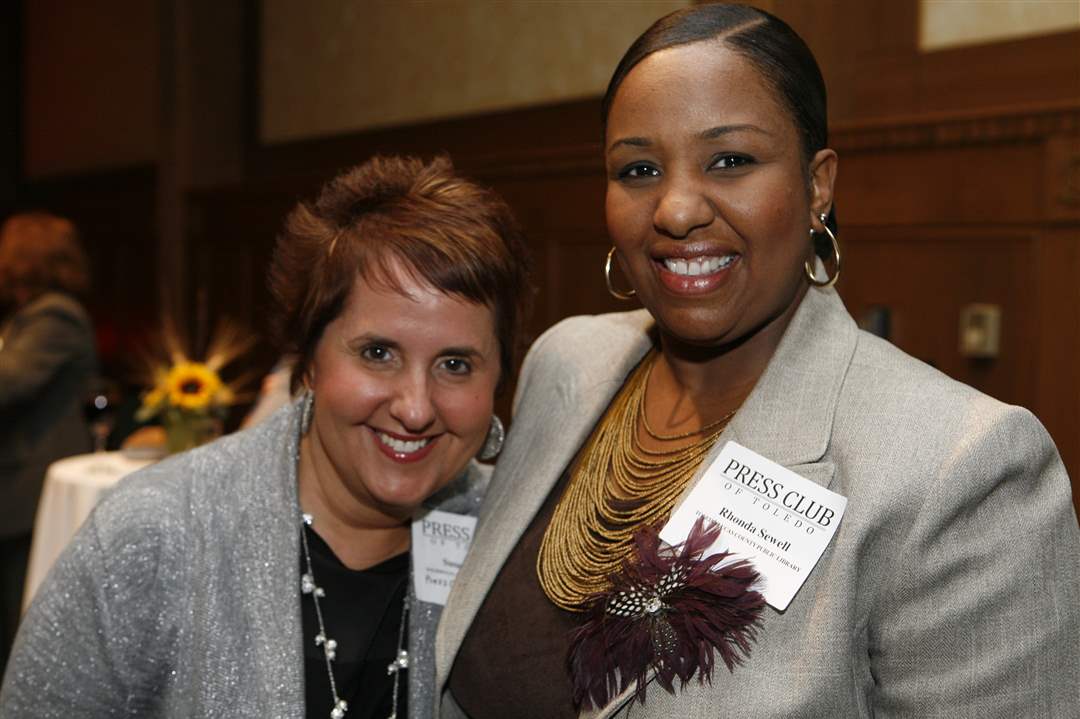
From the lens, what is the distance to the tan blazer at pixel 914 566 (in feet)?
3.57

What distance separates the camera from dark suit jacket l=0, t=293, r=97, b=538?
4.03m

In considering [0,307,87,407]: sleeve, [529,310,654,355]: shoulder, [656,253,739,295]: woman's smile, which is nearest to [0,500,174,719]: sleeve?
[529,310,654,355]: shoulder

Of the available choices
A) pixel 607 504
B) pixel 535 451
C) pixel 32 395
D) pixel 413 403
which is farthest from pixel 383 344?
pixel 32 395

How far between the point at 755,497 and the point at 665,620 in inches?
7.2

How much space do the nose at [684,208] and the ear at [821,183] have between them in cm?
14

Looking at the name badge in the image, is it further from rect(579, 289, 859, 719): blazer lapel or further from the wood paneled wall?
the wood paneled wall

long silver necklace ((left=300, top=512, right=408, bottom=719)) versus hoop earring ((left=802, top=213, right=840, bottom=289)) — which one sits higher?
hoop earring ((left=802, top=213, right=840, bottom=289))

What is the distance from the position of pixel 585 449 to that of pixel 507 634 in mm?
296

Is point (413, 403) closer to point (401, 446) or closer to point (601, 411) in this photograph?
point (401, 446)

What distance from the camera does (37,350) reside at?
13.3 ft

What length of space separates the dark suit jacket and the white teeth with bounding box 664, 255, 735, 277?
11.1ft

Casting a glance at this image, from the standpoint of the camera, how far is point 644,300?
1408 millimetres

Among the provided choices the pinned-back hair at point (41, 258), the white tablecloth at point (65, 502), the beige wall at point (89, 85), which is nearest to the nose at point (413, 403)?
the white tablecloth at point (65, 502)

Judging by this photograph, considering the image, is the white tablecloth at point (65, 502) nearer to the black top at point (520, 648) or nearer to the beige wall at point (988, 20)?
the black top at point (520, 648)
